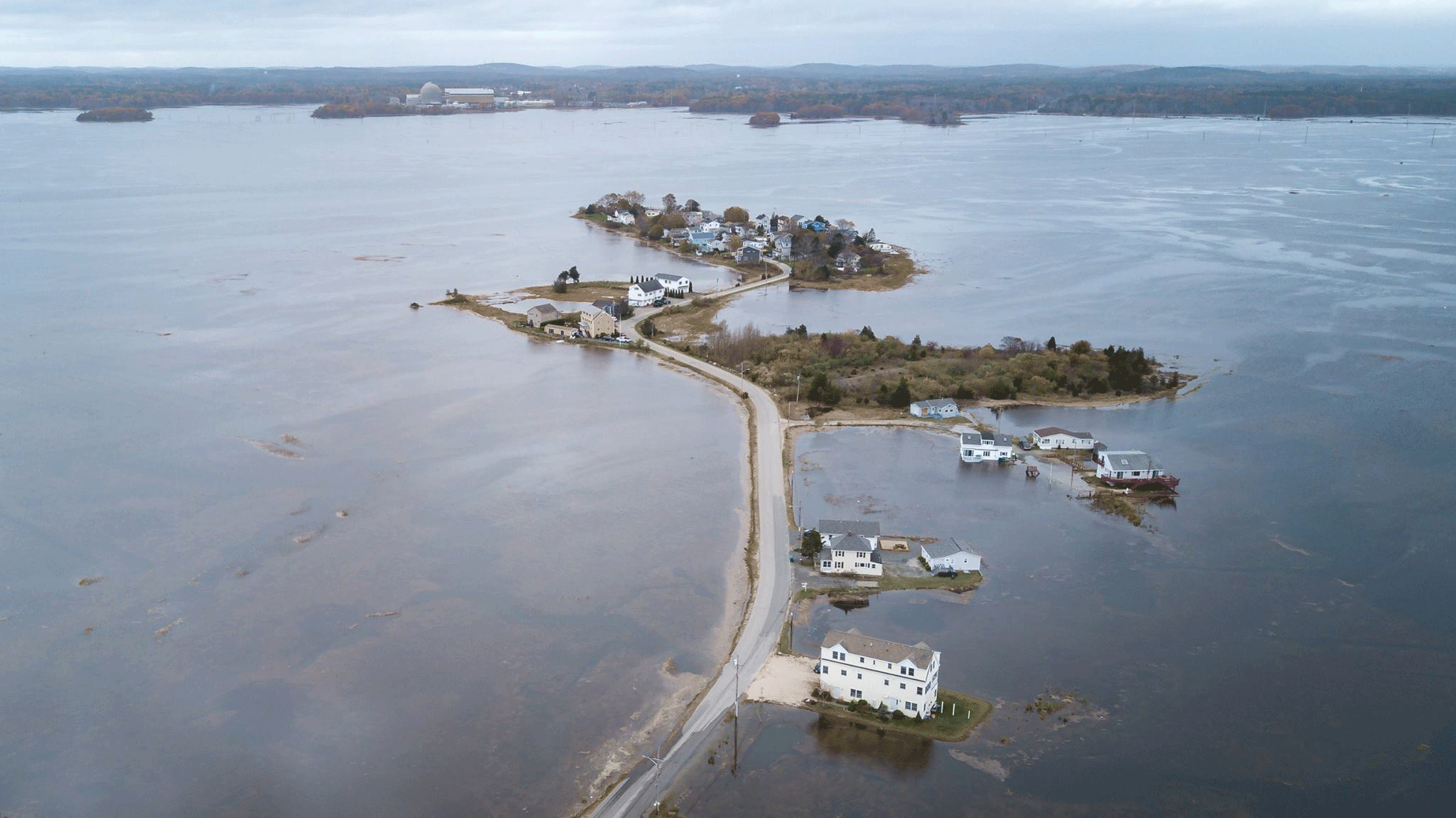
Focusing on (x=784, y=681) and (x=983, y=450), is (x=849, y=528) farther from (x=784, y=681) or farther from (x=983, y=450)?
(x=983, y=450)

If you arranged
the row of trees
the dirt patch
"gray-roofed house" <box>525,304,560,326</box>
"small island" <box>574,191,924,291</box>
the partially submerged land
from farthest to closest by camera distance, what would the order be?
1. "small island" <box>574,191,924,291</box>
2. "gray-roofed house" <box>525,304,560,326</box>
3. the row of trees
4. the partially submerged land
5. the dirt patch

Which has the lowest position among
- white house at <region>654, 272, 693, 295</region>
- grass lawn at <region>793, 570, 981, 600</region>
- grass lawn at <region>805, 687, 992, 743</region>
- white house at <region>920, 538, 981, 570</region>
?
grass lawn at <region>805, 687, 992, 743</region>

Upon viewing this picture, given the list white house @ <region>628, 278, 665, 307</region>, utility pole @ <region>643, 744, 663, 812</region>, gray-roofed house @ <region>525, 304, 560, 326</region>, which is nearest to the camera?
utility pole @ <region>643, 744, 663, 812</region>

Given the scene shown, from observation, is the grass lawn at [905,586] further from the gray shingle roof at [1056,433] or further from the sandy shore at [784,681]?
the gray shingle roof at [1056,433]

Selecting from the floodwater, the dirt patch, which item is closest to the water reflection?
the floodwater

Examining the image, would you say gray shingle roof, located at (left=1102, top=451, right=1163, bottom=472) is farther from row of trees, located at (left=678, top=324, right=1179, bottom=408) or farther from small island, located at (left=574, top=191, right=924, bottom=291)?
small island, located at (left=574, top=191, right=924, bottom=291)

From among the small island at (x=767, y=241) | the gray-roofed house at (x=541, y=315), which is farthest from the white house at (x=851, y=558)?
the small island at (x=767, y=241)

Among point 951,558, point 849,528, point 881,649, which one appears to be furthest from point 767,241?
point 881,649
